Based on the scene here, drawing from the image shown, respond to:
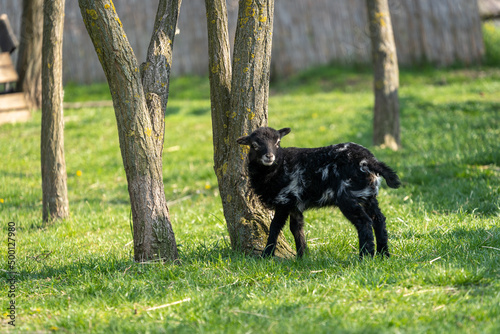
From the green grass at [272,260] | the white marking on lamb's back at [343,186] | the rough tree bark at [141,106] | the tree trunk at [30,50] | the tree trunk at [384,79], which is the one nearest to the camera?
the green grass at [272,260]

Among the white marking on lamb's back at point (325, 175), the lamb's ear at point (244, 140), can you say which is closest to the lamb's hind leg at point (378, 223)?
the white marking on lamb's back at point (325, 175)

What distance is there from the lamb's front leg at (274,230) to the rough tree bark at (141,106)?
87 centimetres

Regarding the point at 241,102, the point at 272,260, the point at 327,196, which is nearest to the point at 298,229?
the point at 327,196

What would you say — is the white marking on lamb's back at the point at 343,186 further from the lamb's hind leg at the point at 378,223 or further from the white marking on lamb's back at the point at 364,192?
the lamb's hind leg at the point at 378,223

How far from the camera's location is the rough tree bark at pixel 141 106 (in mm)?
4434

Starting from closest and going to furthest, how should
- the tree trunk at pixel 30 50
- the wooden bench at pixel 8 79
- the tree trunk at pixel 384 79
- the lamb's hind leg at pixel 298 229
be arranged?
1. the lamb's hind leg at pixel 298 229
2. the tree trunk at pixel 384 79
3. the tree trunk at pixel 30 50
4. the wooden bench at pixel 8 79

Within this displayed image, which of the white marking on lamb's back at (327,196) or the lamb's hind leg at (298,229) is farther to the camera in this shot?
the lamb's hind leg at (298,229)

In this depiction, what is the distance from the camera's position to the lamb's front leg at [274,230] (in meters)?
4.84

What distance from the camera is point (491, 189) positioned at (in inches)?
259

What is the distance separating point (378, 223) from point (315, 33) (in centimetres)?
1363

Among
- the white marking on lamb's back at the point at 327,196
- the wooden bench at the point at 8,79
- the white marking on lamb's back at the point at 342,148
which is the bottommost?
the white marking on lamb's back at the point at 327,196

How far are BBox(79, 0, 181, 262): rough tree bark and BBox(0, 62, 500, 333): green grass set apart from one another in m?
0.34

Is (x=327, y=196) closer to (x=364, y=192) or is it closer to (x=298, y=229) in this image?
(x=364, y=192)

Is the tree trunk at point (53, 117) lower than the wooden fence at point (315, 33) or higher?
lower
